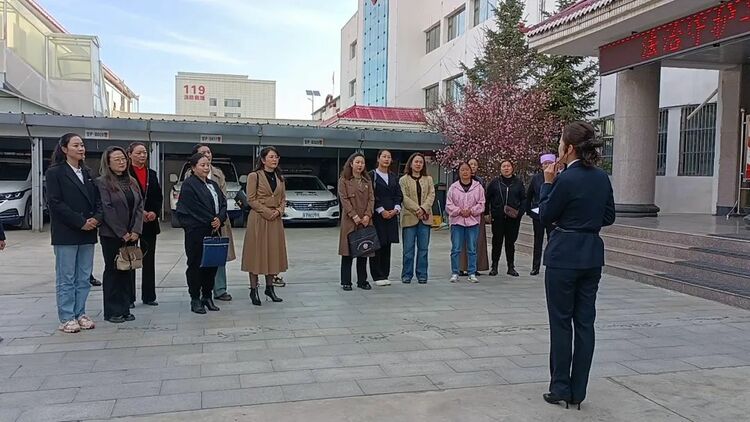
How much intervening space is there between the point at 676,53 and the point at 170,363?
9.24 metres

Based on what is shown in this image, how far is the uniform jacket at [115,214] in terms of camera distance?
5.84 m

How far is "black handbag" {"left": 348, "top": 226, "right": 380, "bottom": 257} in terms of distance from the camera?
773 cm

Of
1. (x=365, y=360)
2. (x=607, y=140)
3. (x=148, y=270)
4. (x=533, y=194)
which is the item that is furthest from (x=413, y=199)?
(x=607, y=140)

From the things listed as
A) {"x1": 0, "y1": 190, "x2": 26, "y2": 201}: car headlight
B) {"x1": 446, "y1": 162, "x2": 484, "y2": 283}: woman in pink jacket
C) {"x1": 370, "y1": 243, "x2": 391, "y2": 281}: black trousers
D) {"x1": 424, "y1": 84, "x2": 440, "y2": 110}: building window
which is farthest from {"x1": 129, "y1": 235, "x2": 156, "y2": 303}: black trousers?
{"x1": 424, "y1": 84, "x2": 440, "y2": 110}: building window

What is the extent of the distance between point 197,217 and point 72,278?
4.38 feet

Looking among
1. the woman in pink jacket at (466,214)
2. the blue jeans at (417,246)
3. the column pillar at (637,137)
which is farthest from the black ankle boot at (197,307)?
the column pillar at (637,137)

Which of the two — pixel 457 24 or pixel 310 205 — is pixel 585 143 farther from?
pixel 457 24

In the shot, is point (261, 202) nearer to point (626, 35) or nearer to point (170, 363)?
point (170, 363)

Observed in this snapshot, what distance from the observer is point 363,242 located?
775 centimetres

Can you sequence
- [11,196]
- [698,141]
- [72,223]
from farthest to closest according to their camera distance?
[11,196] → [698,141] → [72,223]

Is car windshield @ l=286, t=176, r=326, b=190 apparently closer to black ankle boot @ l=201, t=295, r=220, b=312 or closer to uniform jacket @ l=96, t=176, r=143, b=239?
black ankle boot @ l=201, t=295, r=220, b=312

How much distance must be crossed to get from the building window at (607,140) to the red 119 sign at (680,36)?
4892 mm

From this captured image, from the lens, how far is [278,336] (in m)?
5.60

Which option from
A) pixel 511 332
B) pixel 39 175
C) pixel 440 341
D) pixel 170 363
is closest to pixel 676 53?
pixel 511 332
